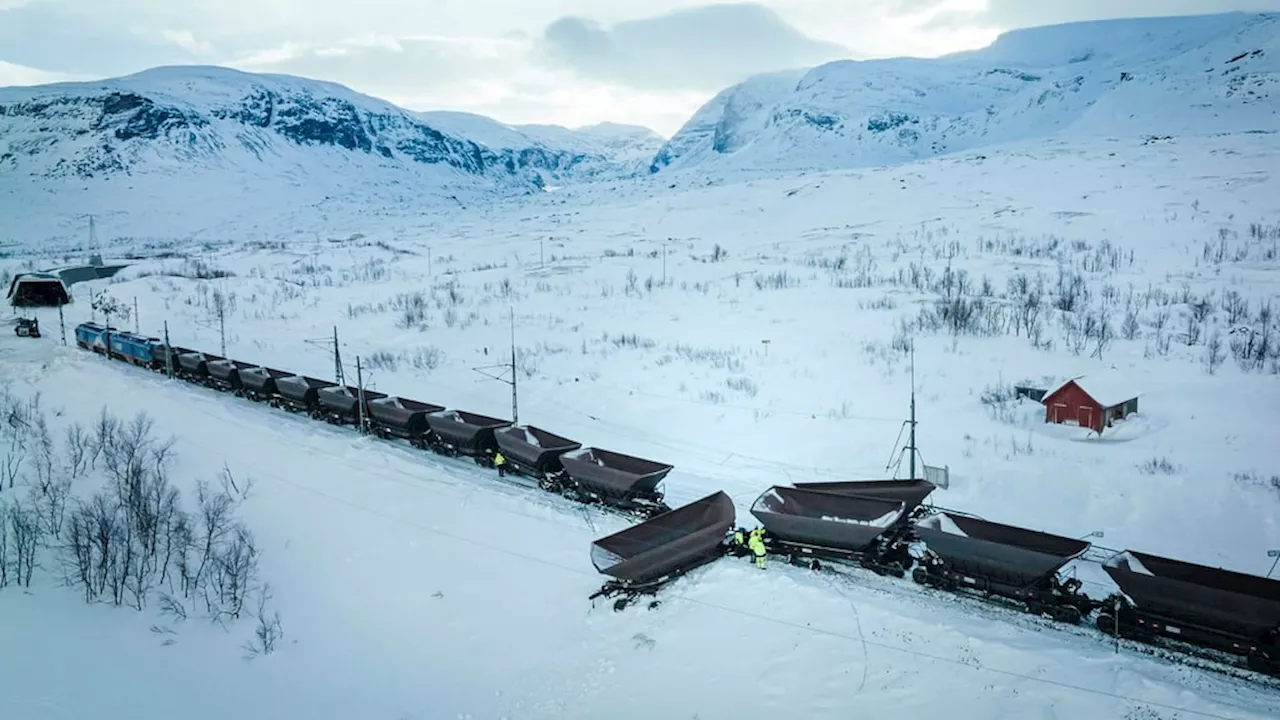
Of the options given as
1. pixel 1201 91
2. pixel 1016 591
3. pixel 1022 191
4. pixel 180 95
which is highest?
pixel 180 95

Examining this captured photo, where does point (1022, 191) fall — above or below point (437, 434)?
above

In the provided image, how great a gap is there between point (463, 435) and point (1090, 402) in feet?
54.3

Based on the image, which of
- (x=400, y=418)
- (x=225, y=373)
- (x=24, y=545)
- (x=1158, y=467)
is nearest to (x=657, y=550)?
(x=400, y=418)

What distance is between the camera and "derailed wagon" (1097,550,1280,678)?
1029 centimetres

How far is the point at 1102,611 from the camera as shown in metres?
11.8

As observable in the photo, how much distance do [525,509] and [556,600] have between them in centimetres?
397

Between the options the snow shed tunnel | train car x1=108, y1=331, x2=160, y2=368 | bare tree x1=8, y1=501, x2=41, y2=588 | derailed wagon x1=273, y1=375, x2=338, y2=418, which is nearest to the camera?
bare tree x1=8, y1=501, x2=41, y2=588

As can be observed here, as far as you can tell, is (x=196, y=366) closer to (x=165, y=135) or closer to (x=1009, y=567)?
(x=1009, y=567)

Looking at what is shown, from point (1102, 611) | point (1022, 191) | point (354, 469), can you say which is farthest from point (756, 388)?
point (1022, 191)

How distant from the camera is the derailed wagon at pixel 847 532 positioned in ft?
44.3

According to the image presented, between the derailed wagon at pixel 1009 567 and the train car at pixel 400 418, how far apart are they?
46.2 ft

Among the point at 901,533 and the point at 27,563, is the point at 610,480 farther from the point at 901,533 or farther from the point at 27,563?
the point at 27,563

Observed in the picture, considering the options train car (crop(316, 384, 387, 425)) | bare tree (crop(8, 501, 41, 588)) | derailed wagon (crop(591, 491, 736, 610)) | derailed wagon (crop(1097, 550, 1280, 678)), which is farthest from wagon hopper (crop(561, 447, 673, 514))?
bare tree (crop(8, 501, 41, 588))

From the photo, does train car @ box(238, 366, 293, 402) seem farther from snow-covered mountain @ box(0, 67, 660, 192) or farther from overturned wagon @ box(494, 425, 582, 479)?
snow-covered mountain @ box(0, 67, 660, 192)
